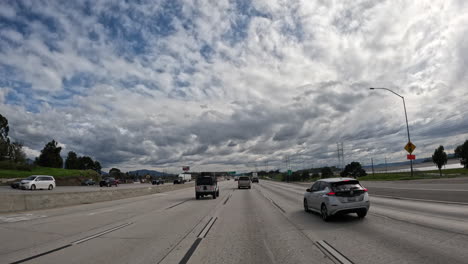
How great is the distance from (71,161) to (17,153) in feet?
201

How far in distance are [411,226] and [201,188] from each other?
792 inches

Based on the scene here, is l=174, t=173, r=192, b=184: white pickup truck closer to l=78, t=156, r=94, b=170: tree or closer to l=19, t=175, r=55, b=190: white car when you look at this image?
l=19, t=175, r=55, b=190: white car

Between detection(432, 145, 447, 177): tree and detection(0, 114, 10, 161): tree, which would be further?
detection(0, 114, 10, 161): tree

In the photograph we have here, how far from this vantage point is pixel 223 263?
676cm

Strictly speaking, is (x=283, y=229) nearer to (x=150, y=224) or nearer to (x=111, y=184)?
(x=150, y=224)

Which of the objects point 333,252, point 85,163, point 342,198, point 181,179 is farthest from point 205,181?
point 85,163

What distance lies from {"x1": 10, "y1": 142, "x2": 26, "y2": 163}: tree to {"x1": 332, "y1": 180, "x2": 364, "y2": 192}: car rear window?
11151cm

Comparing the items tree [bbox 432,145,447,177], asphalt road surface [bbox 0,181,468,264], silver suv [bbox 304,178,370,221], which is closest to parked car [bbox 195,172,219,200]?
asphalt road surface [bbox 0,181,468,264]

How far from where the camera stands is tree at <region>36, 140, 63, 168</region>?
12519cm

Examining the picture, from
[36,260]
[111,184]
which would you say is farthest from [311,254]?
[111,184]

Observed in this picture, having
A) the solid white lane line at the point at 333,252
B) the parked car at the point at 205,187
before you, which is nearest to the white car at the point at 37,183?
the parked car at the point at 205,187

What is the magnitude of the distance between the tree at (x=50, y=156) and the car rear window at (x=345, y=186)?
133074 mm

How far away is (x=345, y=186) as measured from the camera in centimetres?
1285

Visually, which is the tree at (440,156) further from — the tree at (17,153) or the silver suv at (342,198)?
the tree at (17,153)
